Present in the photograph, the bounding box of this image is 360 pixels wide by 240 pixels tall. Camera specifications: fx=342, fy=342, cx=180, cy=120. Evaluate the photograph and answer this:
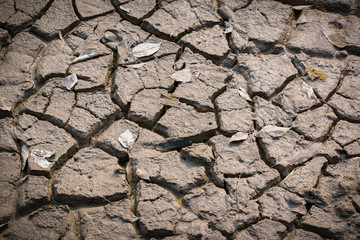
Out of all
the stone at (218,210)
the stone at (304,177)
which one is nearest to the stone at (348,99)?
the stone at (304,177)

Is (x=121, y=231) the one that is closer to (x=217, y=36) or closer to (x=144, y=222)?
(x=144, y=222)

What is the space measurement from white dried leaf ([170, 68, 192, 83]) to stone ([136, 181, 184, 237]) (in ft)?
2.99

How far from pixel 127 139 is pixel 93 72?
0.67 metres

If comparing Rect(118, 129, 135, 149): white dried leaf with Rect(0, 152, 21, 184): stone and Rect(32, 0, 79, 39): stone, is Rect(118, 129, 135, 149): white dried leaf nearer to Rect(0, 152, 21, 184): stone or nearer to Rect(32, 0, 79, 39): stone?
Rect(0, 152, 21, 184): stone

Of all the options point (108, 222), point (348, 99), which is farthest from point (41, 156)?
point (348, 99)

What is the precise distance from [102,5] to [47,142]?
1430 millimetres

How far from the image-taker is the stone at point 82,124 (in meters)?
2.47

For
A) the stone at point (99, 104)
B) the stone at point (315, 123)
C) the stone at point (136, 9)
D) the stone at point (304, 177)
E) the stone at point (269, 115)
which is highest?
the stone at point (136, 9)

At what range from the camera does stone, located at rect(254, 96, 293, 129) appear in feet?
8.53

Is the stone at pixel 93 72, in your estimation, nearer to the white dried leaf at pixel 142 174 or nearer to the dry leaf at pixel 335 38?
the white dried leaf at pixel 142 174

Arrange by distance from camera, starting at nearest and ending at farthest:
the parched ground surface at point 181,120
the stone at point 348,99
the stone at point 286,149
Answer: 1. the parched ground surface at point 181,120
2. the stone at point 286,149
3. the stone at point 348,99

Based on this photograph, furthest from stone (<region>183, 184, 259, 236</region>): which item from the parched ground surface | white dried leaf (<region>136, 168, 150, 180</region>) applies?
white dried leaf (<region>136, 168, 150, 180</region>)

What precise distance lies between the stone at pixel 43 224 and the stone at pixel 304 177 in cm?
146

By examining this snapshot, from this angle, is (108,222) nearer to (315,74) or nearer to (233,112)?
(233,112)
